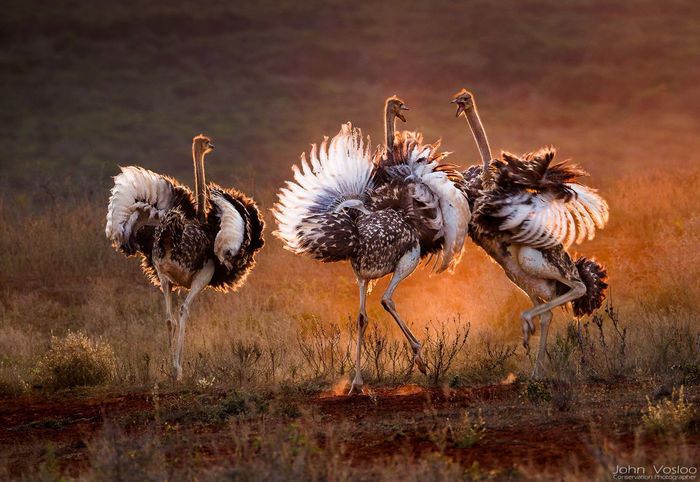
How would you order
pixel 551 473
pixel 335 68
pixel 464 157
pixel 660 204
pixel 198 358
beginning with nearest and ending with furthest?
pixel 551 473 < pixel 198 358 < pixel 660 204 < pixel 464 157 < pixel 335 68

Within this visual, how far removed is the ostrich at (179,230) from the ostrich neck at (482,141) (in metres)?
2.43

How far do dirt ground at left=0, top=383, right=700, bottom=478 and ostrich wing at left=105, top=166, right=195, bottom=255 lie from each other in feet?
5.19

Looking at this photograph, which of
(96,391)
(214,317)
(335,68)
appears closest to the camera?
(96,391)

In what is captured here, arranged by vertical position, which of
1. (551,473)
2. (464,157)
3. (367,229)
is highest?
(464,157)

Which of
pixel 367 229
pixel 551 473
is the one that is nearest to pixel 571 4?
pixel 367 229

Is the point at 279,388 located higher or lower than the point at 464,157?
lower

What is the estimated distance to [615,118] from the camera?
45.7 metres

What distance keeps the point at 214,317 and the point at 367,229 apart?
4.88m

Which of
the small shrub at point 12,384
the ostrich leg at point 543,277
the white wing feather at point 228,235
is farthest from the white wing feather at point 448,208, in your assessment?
the small shrub at point 12,384

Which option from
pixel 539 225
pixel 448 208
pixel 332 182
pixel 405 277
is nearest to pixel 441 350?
pixel 405 277

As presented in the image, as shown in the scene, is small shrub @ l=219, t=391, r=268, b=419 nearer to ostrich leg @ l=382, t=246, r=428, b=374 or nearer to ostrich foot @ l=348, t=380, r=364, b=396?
ostrich foot @ l=348, t=380, r=364, b=396

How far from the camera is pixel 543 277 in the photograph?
11.7m

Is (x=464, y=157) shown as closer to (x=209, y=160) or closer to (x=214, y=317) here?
(x=209, y=160)

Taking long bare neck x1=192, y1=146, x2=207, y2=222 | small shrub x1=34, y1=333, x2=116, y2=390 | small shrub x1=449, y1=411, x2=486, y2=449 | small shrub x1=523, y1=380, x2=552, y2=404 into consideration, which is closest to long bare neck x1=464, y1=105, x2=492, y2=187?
small shrub x1=523, y1=380, x2=552, y2=404
